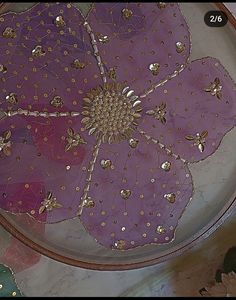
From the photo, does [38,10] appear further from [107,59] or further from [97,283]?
[97,283]

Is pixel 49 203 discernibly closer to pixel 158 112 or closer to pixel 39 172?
pixel 39 172

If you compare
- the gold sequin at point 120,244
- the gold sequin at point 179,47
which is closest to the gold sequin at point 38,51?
the gold sequin at point 179,47

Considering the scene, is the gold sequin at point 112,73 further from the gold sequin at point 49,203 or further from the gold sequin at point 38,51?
the gold sequin at point 49,203

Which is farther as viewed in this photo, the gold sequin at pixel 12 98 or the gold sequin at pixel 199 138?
the gold sequin at pixel 199 138

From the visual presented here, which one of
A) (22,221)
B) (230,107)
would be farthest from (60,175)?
(230,107)

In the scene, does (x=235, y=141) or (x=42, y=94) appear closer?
(x=42, y=94)

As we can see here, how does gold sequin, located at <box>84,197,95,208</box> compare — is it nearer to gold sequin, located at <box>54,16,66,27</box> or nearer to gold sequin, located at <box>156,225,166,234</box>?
gold sequin, located at <box>156,225,166,234</box>

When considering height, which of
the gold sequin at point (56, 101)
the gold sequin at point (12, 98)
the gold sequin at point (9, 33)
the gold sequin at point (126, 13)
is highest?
the gold sequin at point (9, 33)

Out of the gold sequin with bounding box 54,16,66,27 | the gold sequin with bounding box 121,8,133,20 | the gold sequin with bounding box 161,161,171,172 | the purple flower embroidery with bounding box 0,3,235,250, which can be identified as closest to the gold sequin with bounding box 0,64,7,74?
the purple flower embroidery with bounding box 0,3,235,250
